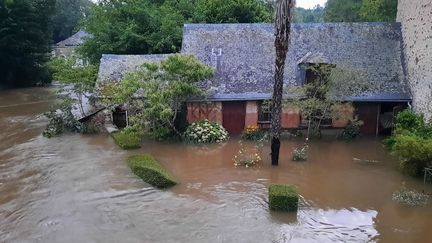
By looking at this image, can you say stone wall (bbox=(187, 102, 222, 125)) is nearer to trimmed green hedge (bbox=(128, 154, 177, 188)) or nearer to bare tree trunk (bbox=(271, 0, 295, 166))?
trimmed green hedge (bbox=(128, 154, 177, 188))

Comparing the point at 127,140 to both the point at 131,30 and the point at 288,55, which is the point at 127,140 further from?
the point at 131,30

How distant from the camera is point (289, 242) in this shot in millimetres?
13688

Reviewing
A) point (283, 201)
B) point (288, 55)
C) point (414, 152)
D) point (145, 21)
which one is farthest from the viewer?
point (145, 21)

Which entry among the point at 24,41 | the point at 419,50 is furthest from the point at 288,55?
the point at 24,41

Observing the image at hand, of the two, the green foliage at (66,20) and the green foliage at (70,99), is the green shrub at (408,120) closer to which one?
the green foliage at (70,99)

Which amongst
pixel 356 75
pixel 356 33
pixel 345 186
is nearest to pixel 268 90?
pixel 356 75

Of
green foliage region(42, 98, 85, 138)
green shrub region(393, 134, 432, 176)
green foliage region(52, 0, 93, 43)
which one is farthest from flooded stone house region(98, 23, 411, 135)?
green foliage region(52, 0, 93, 43)

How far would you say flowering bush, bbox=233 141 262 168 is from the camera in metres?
20.8

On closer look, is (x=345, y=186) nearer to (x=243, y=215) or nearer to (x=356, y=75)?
(x=243, y=215)

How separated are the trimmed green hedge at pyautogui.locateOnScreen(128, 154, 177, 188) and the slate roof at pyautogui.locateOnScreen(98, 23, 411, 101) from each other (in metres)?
6.18

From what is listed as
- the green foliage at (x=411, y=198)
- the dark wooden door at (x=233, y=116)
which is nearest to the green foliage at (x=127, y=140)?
the dark wooden door at (x=233, y=116)

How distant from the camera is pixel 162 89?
23.6 metres

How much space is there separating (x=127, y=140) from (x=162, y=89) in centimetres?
334

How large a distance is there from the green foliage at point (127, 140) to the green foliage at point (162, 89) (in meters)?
0.66
